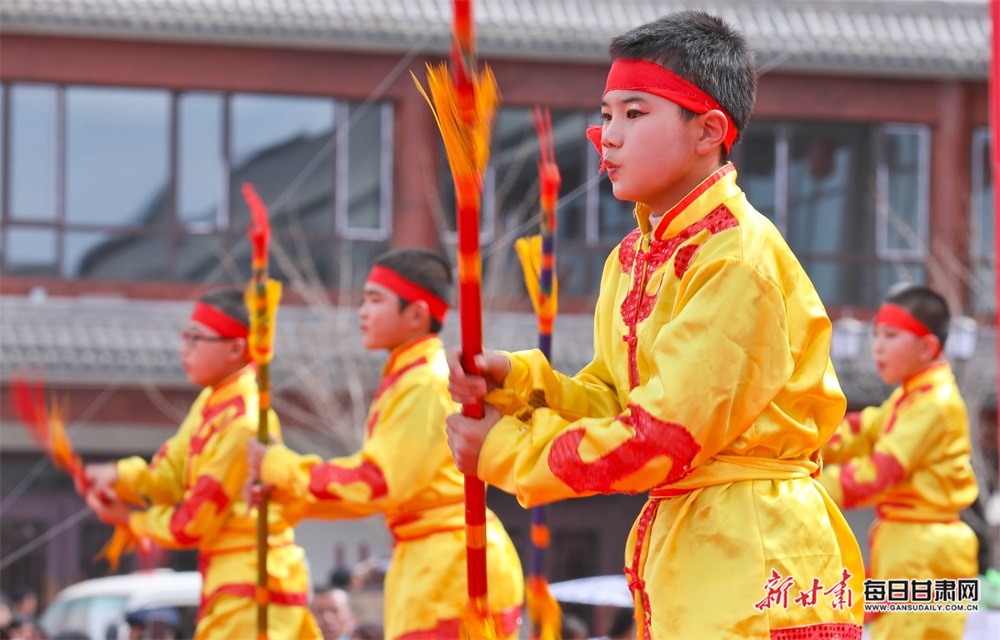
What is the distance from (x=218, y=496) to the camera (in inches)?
221

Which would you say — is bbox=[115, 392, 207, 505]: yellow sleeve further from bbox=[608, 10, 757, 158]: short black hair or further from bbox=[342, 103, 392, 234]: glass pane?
bbox=[342, 103, 392, 234]: glass pane

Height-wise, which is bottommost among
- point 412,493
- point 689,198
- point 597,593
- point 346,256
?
point 597,593

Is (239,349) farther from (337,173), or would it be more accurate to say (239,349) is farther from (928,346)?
(337,173)

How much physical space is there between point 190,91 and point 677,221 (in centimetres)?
1389

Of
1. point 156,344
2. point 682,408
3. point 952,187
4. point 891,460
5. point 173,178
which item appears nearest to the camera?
point 682,408

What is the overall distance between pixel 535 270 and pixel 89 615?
27.7 feet

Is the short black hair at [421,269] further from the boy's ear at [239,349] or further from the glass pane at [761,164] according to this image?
the glass pane at [761,164]

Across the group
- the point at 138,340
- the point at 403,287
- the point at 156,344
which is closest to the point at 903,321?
the point at 403,287

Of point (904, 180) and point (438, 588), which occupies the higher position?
point (904, 180)

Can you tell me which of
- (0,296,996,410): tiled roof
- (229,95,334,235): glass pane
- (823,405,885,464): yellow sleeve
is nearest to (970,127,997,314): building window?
(0,296,996,410): tiled roof

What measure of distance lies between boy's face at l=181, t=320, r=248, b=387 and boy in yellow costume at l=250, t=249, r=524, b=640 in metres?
0.88

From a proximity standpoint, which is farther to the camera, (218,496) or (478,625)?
(218,496)

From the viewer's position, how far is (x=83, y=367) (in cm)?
1595

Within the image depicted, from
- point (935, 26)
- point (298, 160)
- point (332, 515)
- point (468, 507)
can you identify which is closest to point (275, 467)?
point (332, 515)
